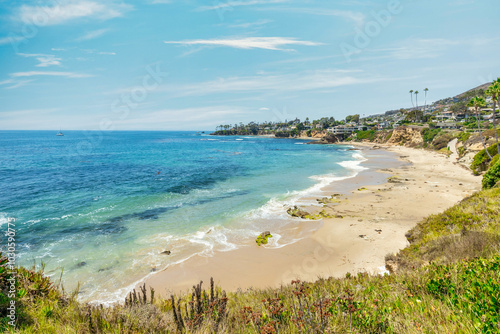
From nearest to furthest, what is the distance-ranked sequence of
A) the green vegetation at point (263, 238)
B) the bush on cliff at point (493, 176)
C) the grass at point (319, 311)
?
the grass at point (319, 311)
the green vegetation at point (263, 238)
the bush on cliff at point (493, 176)

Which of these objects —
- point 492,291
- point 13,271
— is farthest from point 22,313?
point 492,291

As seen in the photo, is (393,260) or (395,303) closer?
(395,303)

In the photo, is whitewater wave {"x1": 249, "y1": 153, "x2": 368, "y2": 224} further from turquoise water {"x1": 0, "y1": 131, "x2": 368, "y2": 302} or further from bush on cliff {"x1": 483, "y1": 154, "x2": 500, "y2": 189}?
bush on cliff {"x1": 483, "y1": 154, "x2": 500, "y2": 189}

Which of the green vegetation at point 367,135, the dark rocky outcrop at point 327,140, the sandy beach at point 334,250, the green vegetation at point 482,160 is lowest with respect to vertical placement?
the sandy beach at point 334,250

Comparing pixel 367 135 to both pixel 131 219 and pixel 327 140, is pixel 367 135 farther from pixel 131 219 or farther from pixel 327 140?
pixel 131 219

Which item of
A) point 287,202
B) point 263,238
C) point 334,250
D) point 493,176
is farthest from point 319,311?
point 493,176

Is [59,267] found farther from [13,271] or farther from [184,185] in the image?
[184,185]

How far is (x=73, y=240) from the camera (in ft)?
52.7

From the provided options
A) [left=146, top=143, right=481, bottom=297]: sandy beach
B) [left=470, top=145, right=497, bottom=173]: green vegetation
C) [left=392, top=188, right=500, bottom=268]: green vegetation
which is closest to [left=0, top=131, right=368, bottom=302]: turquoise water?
[left=146, top=143, right=481, bottom=297]: sandy beach

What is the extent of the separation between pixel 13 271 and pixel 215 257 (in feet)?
32.4

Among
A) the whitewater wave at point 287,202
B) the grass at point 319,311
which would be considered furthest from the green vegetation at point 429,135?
the grass at point 319,311

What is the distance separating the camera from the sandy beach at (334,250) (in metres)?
11.9

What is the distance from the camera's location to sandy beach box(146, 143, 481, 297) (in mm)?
11922

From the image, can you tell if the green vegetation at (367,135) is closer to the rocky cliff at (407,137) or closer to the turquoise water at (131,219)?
the rocky cliff at (407,137)
